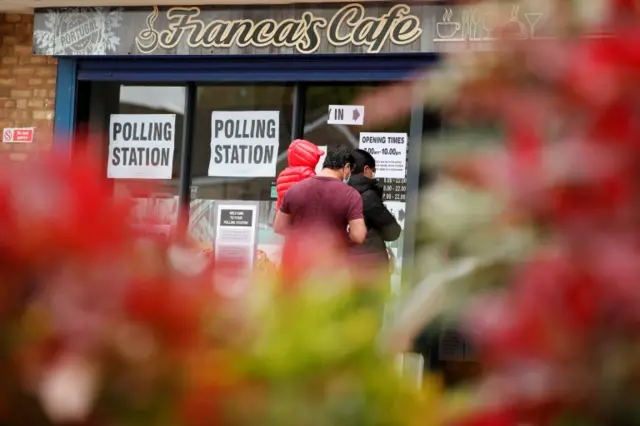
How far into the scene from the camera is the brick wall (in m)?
8.48

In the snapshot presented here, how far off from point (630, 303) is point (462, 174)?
17 centimetres

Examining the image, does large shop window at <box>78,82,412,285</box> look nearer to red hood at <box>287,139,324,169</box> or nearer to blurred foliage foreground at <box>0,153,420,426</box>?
red hood at <box>287,139,324,169</box>

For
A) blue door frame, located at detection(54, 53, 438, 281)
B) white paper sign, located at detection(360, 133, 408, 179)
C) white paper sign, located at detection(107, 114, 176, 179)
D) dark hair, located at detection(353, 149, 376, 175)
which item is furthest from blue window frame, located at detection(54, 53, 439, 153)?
dark hair, located at detection(353, 149, 376, 175)

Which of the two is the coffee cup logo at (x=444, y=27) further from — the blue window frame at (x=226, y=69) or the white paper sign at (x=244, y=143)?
the white paper sign at (x=244, y=143)

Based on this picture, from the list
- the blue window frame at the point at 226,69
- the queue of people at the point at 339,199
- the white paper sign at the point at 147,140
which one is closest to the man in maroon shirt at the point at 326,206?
the queue of people at the point at 339,199

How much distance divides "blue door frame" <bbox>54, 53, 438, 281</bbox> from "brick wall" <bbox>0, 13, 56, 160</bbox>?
15 cm

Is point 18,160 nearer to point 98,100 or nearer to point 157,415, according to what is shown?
point 157,415

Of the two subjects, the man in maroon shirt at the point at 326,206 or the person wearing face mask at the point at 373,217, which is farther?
the person wearing face mask at the point at 373,217

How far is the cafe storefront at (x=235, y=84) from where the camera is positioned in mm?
7496

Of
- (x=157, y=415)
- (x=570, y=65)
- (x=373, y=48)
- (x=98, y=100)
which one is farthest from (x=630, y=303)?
(x=98, y=100)

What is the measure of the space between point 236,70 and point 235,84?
17 centimetres

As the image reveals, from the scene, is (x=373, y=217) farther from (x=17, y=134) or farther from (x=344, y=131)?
(x=17, y=134)

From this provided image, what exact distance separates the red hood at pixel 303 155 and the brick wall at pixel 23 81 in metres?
2.71

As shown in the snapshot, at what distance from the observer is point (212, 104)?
824cm
